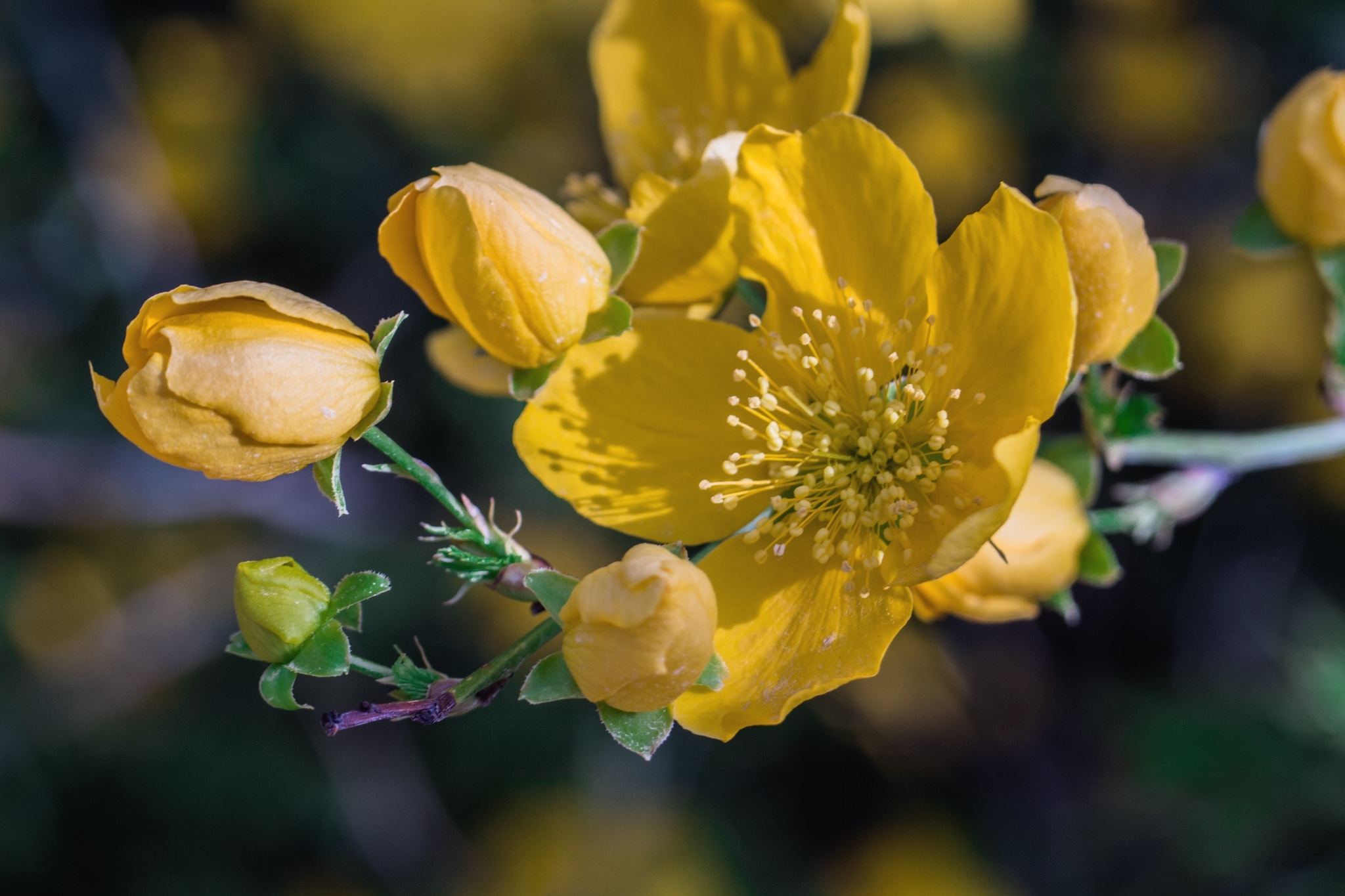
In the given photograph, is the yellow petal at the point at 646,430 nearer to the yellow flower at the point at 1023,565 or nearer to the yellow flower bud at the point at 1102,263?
the yellow flower at the point at 1023,565

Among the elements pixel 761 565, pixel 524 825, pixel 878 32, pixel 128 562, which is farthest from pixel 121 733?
pixel 878 32

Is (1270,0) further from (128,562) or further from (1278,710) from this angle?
(128,562)

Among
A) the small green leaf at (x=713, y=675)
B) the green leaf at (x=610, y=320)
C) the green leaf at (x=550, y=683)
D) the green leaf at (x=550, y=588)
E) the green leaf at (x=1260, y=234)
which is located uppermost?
the green leaf at (x=610, y=320)

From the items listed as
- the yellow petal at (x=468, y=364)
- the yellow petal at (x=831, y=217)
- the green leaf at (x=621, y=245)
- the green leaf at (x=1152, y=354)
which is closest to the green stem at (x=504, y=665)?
the yellow petal at (x=468, y=364)

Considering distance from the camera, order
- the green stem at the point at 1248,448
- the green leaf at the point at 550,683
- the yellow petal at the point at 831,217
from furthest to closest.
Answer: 1. the green stem at the point at 1248,448
2. the yellow petal at the point at 831,217
3. the green leaf at the point at 550,683

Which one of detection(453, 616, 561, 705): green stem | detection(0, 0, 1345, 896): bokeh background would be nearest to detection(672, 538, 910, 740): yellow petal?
detection(453, 616, 561, 705): green stem

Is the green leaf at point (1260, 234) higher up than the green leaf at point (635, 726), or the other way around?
the green leaf at point (1260, 234)
